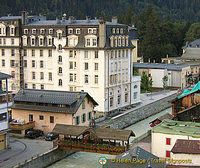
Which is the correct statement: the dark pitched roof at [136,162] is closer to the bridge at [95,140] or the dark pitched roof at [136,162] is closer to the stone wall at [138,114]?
the bridge at [95,140]

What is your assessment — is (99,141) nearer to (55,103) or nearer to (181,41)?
(55,103)

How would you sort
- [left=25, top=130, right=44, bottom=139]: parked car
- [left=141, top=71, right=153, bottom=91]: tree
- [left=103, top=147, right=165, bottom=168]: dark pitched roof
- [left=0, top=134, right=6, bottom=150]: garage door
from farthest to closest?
[left=141, top=71, right=153, bottom=91]: tree, [left=25, top=130, right=44, bottom=139]: parked car, [left=0, top=134, right=6, bottom=150]: garage door, [left=103, top=147, right=165, bottom=168]: dark pitched roof

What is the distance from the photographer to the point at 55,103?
1721 inches

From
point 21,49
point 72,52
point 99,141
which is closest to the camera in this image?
point 99,141

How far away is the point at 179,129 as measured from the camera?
3503cm

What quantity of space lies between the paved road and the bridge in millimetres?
2215

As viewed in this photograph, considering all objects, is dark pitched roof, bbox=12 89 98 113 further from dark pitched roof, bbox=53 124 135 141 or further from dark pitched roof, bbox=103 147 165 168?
dark pitched roof, bbox=103 147 165 168

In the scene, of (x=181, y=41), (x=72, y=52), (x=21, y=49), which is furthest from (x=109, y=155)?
(x=181, y=41)

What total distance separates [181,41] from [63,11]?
4468 centimetres

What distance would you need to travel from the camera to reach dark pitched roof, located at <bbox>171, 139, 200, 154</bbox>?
30.3 meters

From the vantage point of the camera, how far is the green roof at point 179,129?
33.8m

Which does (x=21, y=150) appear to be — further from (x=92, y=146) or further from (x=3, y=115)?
(x=92, y=146)

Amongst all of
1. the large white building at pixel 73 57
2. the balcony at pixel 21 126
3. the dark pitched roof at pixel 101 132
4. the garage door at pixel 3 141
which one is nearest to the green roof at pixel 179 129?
the dark pitched roof at pixel 101 132

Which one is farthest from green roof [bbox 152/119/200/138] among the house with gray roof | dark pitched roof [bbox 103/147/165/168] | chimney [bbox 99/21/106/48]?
chimney [bbox 99/21/106/48]
